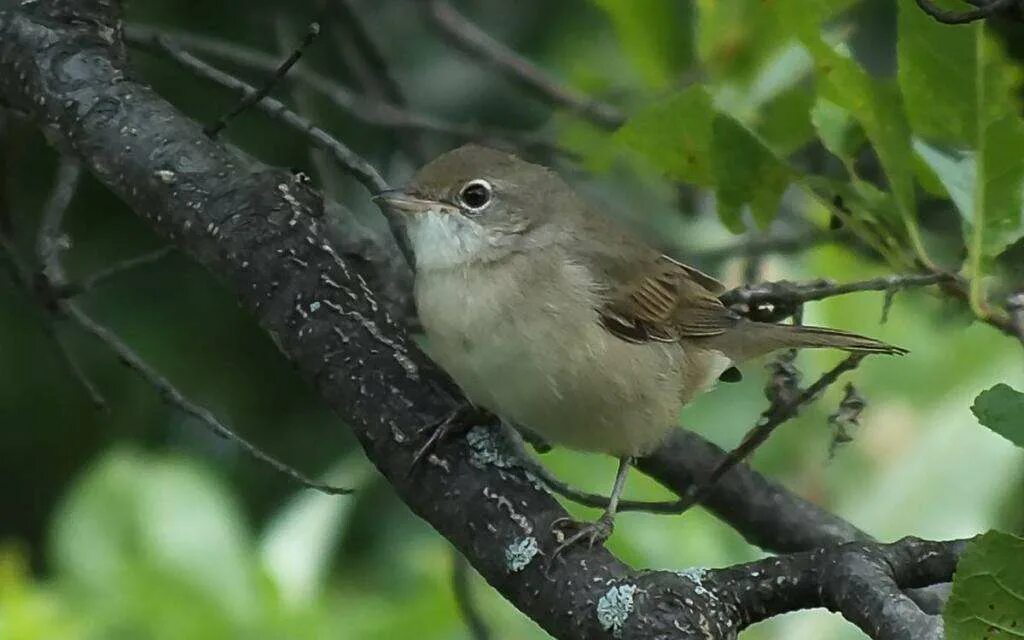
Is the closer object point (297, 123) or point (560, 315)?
point (297, 123)

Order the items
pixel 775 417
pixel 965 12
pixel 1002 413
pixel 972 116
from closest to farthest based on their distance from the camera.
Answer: pixel 1002 413 → pixel 965 12 → pixel 972 116 → pixel 775 417

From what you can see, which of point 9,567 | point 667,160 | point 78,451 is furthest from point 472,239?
point 78,451

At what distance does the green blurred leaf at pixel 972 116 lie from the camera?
1.88m

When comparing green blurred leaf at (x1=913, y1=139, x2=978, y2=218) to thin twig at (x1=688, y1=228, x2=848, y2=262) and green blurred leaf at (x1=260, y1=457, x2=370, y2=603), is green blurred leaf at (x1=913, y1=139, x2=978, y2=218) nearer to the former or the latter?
thin twig at (x1=688, y1=228, x2=848, y2=262)

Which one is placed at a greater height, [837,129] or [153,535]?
[837,129]

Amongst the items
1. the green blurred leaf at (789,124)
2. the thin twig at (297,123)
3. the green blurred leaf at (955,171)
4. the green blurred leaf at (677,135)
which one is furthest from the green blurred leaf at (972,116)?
the thin twig at (297,123)

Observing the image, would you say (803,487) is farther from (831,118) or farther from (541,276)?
(831,118)

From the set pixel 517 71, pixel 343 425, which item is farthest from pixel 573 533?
pixel 343 425

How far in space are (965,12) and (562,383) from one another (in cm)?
102

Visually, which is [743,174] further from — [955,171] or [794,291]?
[955,171]

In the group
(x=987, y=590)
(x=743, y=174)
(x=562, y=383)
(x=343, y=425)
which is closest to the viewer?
(x=987, y=590)

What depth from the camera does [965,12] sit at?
5.87 ft

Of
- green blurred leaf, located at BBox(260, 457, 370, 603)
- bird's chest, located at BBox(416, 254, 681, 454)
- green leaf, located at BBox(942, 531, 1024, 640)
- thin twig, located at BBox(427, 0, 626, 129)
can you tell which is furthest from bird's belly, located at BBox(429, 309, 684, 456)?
green blurred leaf, located at BBox(260, 457, 370, 603)

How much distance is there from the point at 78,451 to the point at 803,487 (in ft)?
8.65
